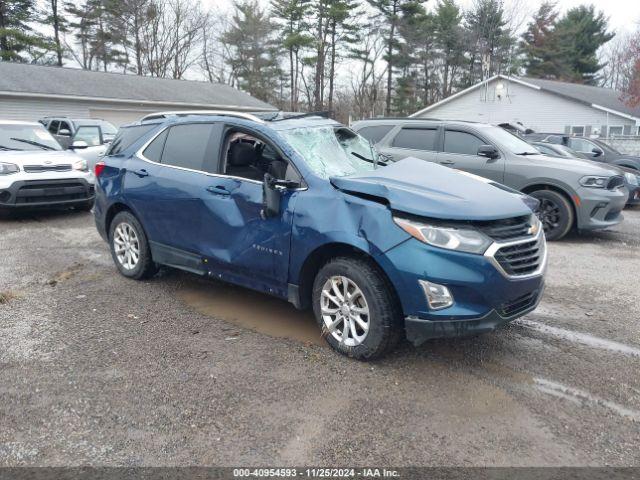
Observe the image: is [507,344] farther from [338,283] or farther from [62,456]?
[62,456]

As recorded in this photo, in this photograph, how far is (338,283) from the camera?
3.73 meters

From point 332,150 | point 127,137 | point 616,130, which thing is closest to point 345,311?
point 332,150

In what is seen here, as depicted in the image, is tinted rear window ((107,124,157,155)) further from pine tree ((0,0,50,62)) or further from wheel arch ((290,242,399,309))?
pine tree ((0,0,50,62))

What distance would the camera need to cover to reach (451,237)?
130 inches

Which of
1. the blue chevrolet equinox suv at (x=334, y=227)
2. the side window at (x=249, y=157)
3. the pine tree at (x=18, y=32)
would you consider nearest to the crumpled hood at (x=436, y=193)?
the blue chevrolet equinox suv at (x=334, y=227)

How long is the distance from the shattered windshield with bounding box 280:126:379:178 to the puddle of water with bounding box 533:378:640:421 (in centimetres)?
214

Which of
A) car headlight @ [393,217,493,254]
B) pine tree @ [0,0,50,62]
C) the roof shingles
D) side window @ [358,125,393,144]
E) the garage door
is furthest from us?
pine tree @ [0,0,50,62]

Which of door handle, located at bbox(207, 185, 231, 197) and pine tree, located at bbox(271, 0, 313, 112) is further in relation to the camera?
pine tree, located at bbox(271, 0, 313, 112)

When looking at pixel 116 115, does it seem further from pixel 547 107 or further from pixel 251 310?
pixel 251 310

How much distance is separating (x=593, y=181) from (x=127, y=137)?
6.57m

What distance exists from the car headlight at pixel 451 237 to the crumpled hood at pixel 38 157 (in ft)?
25.6

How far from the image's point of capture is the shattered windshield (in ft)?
13.6

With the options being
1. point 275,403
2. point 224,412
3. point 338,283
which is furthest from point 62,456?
point 338,283

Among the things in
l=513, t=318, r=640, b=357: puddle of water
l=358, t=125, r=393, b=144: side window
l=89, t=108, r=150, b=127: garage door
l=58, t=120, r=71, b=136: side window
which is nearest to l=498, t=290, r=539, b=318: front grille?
l=513, t=318, r=640, b=357: puddle of water
